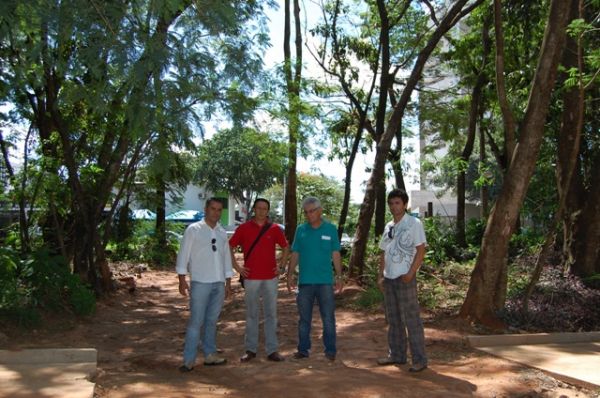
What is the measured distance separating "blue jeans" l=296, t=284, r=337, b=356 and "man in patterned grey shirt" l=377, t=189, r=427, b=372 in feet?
1.94

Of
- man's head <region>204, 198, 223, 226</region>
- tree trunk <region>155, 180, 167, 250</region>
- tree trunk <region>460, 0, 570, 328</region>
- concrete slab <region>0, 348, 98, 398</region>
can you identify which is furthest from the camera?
tree trunk <region>155, 180, 167, 250</region>

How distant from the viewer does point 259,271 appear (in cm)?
662

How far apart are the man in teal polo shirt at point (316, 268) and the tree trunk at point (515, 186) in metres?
2.72

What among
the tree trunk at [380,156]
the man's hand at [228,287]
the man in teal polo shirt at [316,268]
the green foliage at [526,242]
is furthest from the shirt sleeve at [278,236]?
the green foliage at [526,242]

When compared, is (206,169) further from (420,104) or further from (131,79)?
(131,79)

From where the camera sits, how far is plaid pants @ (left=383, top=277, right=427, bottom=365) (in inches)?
244

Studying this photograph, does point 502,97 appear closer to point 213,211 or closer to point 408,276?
point 408,276

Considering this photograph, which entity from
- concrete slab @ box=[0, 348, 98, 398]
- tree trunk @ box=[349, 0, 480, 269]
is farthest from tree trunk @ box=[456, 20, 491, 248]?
concrete slab @ box=[0, 348, 98, 398]

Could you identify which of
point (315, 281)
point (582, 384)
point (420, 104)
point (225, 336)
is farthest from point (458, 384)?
point (420, 104)

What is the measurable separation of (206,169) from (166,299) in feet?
95.2

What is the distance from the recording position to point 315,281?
6.54m

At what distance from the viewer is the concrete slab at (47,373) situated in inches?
205

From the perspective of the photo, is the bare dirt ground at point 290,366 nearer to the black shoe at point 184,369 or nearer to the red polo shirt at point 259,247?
the black shoe at point 184,369

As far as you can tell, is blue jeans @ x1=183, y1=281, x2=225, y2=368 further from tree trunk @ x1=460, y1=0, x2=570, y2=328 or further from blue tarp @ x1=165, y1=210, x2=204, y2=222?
blue tarp @ x1=165, y1=210, x2=204, y2=222
